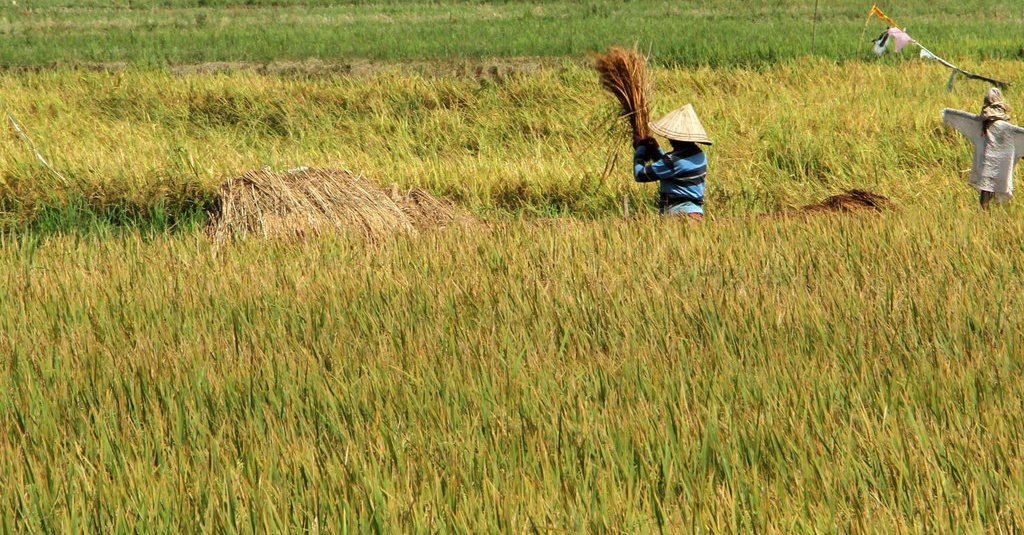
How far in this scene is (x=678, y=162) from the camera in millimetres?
4918

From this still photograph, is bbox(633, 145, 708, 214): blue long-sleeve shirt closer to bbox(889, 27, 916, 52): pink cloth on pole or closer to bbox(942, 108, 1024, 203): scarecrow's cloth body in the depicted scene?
bbox(942, 108, 1024, 203): scarecrow's cloth body

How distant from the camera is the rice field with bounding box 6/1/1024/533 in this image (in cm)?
204

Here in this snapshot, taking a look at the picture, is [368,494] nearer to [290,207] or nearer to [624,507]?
[624,507]

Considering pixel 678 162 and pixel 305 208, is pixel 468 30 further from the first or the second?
pixel 678 162

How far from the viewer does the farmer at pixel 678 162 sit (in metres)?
4.80

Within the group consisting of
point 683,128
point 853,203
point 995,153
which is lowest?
point 853,203

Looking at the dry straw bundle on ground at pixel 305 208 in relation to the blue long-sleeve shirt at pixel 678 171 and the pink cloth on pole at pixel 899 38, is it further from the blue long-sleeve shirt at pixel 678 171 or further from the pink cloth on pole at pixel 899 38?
the pink cloth on pole at pixel 899 38

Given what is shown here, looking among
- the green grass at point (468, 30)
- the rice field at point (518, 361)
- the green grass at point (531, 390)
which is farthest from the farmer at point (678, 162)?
the green grass at point (468, 30)

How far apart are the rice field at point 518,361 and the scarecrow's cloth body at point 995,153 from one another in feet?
0.86

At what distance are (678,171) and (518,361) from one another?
2.38 metres

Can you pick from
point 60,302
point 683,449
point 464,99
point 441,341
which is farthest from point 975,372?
point 464,99

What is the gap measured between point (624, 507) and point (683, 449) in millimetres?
299

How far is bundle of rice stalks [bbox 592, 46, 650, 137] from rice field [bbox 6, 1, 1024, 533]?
28 centimetres

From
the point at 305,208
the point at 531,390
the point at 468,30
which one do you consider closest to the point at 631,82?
the point at 305,208
